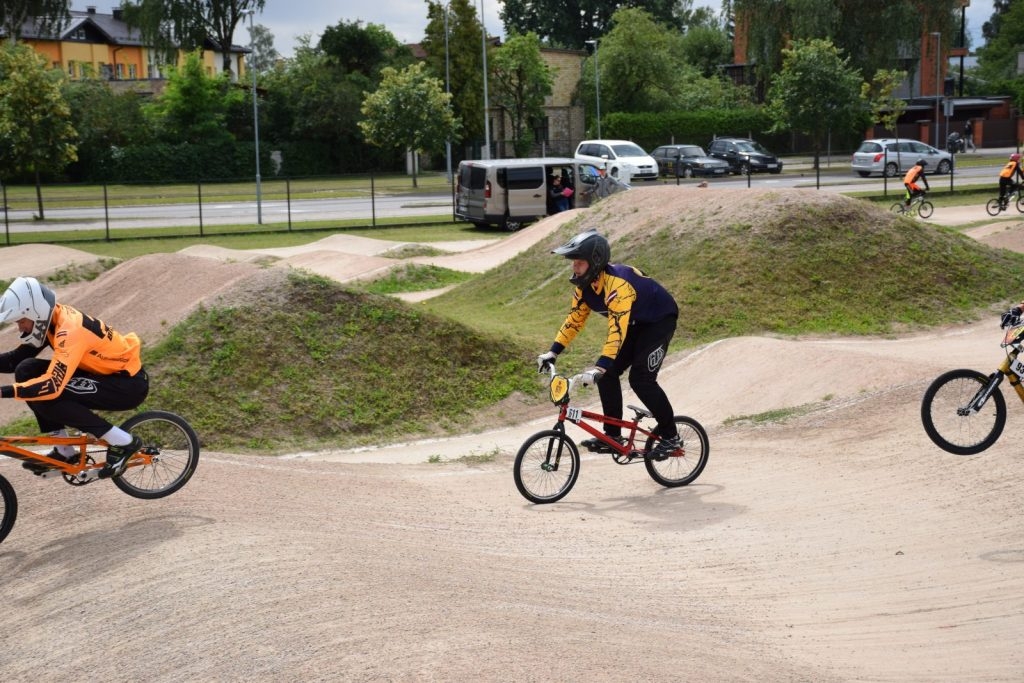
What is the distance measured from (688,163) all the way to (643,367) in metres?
43.5

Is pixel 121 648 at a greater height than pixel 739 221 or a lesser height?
lesser

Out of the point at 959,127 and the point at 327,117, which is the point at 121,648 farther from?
the point at 959,127

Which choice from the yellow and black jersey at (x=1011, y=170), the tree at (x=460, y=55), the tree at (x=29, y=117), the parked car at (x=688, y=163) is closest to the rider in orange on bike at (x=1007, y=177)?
the yellow and black jersey at (x=1011, y=170)

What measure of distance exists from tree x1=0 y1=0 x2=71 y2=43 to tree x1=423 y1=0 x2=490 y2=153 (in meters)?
30.3

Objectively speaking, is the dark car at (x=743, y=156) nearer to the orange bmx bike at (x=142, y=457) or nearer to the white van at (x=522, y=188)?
the white van at (x=522, y=188)

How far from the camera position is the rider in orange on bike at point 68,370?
739 centimetres

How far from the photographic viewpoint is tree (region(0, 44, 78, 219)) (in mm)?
36500

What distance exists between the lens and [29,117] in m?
36.8

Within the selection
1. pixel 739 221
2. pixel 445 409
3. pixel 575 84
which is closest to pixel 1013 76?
pixel 575 84

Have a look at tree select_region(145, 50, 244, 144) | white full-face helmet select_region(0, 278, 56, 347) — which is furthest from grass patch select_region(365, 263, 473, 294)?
tree select_region(145, 50, 244, 144)

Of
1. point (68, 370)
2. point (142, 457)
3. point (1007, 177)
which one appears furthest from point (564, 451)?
point (1007, 177)

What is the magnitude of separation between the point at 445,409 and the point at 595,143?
35401 millimetres

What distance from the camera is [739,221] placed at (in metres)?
19.2

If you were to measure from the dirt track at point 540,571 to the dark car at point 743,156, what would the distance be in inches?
1679
